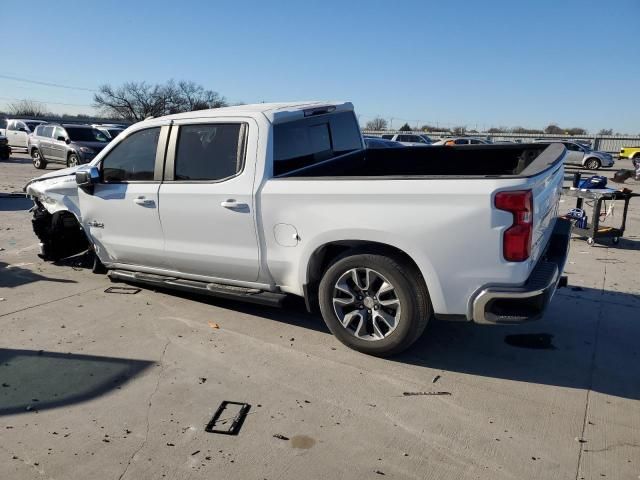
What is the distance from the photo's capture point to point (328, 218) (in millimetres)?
3799

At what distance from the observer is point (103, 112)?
79188 mm

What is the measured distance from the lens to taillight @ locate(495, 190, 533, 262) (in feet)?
10.3

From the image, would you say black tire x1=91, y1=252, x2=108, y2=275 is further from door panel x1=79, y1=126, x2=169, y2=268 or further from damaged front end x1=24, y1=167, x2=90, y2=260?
door panel x1=79, y1=126, x2=169, y2=268

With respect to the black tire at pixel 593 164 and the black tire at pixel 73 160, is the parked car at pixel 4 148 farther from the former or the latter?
the black tire at pixel 593 164

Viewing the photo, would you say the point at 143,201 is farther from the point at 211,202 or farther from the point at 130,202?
the point at 211,202

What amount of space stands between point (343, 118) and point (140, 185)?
7.19 ft

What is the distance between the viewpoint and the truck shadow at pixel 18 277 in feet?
19.1

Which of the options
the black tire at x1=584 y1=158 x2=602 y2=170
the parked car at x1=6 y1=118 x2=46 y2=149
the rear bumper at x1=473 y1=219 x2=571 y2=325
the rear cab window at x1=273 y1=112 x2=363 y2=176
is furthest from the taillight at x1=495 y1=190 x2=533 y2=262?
the black tire at x1=584 y1=158 x2=602 y2=170

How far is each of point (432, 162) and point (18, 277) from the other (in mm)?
4967

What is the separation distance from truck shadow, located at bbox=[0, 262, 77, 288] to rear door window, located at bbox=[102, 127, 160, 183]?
5.25 ft

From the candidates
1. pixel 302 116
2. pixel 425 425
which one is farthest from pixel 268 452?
pixel 302 116

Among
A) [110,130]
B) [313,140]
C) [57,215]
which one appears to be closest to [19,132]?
[110,130]

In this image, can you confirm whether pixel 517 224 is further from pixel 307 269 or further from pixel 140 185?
pixel 140 185

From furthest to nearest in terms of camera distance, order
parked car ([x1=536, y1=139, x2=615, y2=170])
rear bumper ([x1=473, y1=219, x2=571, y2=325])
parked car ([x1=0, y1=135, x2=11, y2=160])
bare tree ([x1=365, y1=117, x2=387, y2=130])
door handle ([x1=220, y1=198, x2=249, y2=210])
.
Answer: bare tree ([x1=365, y1=117, x2=387, y2=130]) < parked car ([x1=536, y1=139, x2=615, y2=170]) < parked car ([x1=0, y1=135, x2=11, y2=160]) < door handle ([x1=220, y1=198, x2=249, y2=210]) < rear bumper ([x1=473, y1=219, x2=571, y2=325])
